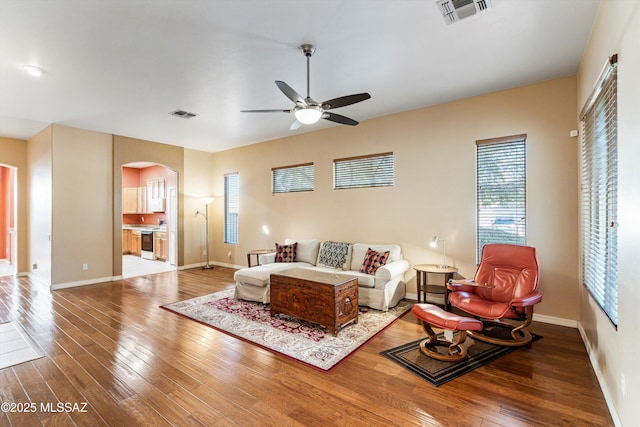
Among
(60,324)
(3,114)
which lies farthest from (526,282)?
(3,114)

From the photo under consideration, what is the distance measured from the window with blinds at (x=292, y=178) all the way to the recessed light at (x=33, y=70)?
400 cm

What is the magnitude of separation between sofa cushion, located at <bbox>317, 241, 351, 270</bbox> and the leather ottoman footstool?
6.90 ft

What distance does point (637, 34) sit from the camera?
→ 171cm

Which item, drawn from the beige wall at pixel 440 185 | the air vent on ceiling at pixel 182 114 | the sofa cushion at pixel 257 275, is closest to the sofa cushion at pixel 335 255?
the beige wall at pixel 440 185

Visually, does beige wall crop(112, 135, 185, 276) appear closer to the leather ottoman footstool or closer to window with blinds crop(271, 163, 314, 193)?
window with blinds crop(271, 163, 314, 193)

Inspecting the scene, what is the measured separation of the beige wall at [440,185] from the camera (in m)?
3.75

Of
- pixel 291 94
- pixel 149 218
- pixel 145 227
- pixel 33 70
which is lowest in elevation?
pixel 145 227

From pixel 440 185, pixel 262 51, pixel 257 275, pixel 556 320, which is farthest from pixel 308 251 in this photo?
pixel 556 320

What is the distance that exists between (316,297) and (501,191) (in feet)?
9.46

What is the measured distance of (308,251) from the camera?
225 inches

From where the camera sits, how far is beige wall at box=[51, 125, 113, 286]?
18.5ft

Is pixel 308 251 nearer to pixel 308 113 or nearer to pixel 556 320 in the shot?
pixel 308 113

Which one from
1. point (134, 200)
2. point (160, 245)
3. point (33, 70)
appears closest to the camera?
point (33, 70)

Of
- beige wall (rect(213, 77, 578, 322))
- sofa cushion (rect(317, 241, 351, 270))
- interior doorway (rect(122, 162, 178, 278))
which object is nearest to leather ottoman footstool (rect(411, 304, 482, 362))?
beige wall (rect(213, 77, 578, 322))
